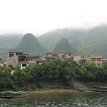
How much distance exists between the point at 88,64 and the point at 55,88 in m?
23.8

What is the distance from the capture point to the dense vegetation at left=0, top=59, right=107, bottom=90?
109 meters

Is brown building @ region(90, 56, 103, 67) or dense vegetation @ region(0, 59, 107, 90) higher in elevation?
brown building @ region(90, 56, 103, 67)

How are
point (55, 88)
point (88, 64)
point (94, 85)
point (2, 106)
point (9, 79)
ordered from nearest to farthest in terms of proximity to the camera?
point (2, 106) < point (9, 79) < point (55, 88) < point (94, 85) < point (88, 64)

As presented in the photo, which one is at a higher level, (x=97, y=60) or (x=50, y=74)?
(x=97, y=60)

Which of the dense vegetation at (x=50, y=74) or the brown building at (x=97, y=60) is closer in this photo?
the dense vegetation at (x=50, y=74)

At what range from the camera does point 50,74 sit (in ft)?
396

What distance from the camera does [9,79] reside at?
348 feet

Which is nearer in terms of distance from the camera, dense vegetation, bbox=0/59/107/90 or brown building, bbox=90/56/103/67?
dense vegetation, bbox=0/59/107/90

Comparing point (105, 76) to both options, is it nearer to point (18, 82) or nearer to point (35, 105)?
point (18, 82)

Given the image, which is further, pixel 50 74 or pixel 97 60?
pixel 97 60

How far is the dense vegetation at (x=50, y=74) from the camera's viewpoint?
109m

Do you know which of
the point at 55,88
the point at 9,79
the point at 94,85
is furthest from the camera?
the point at 94,85

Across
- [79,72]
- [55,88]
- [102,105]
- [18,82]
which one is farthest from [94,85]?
[102,105]

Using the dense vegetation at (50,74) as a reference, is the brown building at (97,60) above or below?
above
